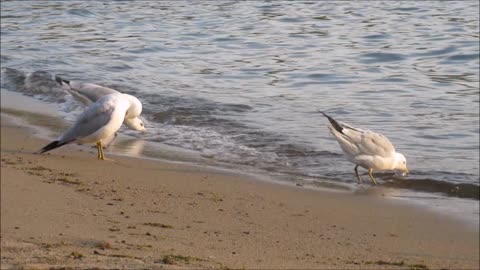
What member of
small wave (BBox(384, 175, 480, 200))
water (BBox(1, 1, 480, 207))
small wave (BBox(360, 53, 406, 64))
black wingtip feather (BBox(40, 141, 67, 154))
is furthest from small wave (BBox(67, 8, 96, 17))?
small wave (BBox(384, 175, 480, 200))

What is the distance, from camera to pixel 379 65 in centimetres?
1238

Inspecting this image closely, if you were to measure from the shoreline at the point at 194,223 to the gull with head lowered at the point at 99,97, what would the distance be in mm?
769

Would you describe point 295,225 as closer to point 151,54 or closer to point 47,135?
point 47,135

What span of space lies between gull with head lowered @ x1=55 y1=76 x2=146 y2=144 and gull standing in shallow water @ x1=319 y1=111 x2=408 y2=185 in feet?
5.84

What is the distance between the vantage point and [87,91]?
8.64 meters

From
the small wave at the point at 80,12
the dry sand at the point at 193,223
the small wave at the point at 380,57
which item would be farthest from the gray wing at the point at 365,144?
the small wave at the point at 80,12

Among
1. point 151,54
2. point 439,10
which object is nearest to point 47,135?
point 151,54

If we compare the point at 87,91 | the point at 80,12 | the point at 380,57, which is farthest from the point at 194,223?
the point at 80,12

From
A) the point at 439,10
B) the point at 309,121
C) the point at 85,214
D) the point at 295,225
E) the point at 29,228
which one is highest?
the point at 29,228

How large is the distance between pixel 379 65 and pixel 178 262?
8.27 meters

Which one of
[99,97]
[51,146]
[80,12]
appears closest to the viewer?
[51,146]

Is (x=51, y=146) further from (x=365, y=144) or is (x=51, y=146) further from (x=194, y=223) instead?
(x=365, y=144)

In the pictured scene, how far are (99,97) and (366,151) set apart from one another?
2436 mm

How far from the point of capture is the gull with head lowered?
834cm
